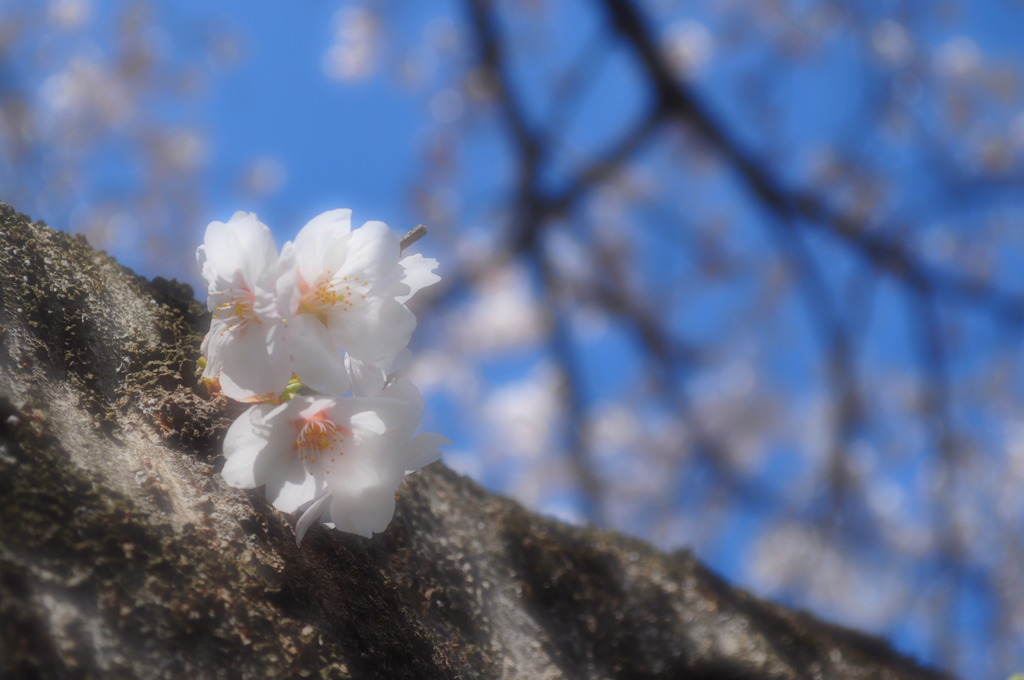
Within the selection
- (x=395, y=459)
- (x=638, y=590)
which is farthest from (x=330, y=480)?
(x=638, y=590)

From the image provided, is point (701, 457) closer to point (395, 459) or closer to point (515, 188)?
point (515, 188)

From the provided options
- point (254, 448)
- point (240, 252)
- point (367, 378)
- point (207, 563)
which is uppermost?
point (240, 252)

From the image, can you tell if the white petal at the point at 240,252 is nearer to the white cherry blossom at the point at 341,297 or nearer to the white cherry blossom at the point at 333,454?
the white cherry blossom at the point at 341,297

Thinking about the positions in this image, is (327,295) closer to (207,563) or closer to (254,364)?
(254,364)

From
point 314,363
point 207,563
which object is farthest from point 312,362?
point 207,563

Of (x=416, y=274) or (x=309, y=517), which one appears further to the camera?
(x=416, y=274)

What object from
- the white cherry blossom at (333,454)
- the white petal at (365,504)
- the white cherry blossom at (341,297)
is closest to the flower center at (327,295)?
the white cherry blossom at (341,297)
